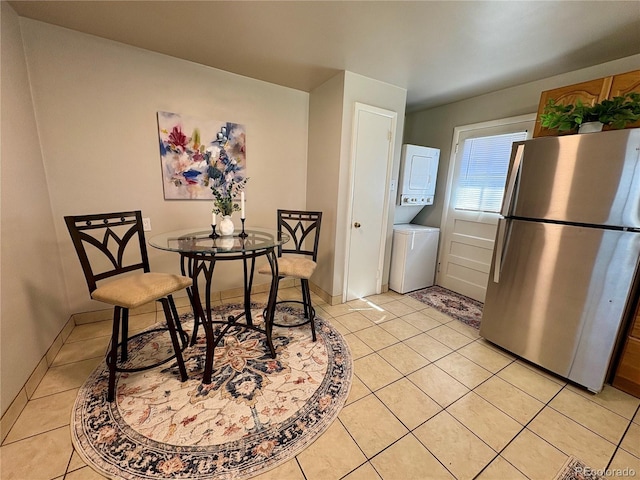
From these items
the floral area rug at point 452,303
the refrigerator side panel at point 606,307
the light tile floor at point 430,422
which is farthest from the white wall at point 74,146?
the refrigerator side panel at point 606,307

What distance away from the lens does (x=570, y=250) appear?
68.3 inches

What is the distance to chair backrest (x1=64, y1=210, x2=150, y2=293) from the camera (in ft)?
4.91

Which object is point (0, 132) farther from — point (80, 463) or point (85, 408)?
point (80, 463)

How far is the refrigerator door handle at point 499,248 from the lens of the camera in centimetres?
205

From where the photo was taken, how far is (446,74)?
8.04ft

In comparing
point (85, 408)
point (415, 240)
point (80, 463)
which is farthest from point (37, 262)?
point (415, 240)

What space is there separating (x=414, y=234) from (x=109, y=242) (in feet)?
10.5

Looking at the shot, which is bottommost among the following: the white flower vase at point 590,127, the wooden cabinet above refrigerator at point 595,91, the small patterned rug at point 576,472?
the small patterned rug at point 576,472

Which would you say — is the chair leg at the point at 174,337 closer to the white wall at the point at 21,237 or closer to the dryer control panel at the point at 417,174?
the white wall at the point at 21,237

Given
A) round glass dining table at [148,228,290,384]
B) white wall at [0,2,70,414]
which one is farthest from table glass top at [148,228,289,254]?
white wall at [0,2,70,414]

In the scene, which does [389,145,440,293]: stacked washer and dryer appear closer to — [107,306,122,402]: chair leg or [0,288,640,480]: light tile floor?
[0,288,640,480]: light tile floor

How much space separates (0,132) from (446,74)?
3.40 metres

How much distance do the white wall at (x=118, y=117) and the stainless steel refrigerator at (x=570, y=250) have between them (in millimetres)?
2496

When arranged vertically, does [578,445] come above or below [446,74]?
below
